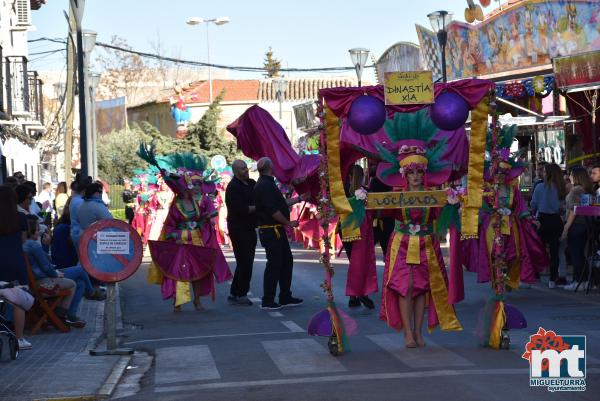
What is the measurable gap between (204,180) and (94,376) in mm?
6784

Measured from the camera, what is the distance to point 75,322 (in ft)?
47.3

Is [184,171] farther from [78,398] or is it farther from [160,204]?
[160,204]

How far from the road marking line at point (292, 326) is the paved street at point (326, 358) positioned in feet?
0.05

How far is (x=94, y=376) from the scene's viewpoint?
33.6 feet

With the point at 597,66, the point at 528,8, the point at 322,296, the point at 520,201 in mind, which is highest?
the point at 528,8

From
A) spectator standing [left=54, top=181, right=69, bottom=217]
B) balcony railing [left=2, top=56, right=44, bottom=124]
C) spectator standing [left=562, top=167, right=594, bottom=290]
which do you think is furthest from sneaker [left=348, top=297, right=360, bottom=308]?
balcony railing [left=2, top=56, right=44, bottom=124]

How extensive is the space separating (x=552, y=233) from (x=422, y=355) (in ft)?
24.9

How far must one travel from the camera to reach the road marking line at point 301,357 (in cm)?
1001

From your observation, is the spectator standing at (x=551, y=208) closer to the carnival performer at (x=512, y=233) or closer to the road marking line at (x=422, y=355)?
the carnival performer at (x=512, y=233)

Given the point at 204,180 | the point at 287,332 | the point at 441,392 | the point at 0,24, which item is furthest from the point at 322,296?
the point at 0,24

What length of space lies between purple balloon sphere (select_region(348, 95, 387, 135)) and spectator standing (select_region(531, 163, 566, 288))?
6.98 meters

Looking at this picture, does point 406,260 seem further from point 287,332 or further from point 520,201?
point 520,201

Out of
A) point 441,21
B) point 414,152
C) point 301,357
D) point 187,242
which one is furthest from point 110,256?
point 441,21

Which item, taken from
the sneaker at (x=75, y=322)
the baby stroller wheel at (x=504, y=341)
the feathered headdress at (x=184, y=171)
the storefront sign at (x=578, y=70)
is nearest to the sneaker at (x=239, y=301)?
the feathered headdress at (x=184, y=171)
